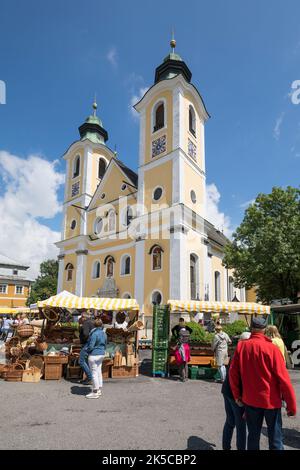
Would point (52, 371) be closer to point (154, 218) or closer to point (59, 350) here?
point (59, 350)

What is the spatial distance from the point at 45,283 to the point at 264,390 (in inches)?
→ 1933

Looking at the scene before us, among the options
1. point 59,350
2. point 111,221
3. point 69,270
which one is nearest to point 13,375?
point 59,350

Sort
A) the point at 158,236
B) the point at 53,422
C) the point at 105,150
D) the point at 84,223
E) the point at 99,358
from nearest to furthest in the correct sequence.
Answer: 1. the point at 53,422
2. the point at 99,358
3. the point at 158,236
4. the point at 84,223
5. the point at 105,150

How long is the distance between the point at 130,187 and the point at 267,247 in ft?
43.3

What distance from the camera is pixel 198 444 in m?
4.70

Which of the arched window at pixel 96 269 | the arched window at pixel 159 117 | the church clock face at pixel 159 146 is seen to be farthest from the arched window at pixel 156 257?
the arched window at pixel 159 117

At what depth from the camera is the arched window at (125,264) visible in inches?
1065

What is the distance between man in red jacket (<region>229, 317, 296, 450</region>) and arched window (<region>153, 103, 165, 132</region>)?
2604 centimetres

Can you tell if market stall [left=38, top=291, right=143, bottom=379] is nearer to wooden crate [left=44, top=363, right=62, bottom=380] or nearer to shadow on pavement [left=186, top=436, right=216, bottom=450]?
wooden crate [left=44, top=363, right=62, bottom=380]

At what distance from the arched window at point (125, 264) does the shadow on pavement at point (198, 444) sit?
2218 centimetres

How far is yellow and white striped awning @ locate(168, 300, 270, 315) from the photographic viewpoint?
11486 millimetres

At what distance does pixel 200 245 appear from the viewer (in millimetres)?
25375

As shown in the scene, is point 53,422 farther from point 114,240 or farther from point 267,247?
point 114,240
